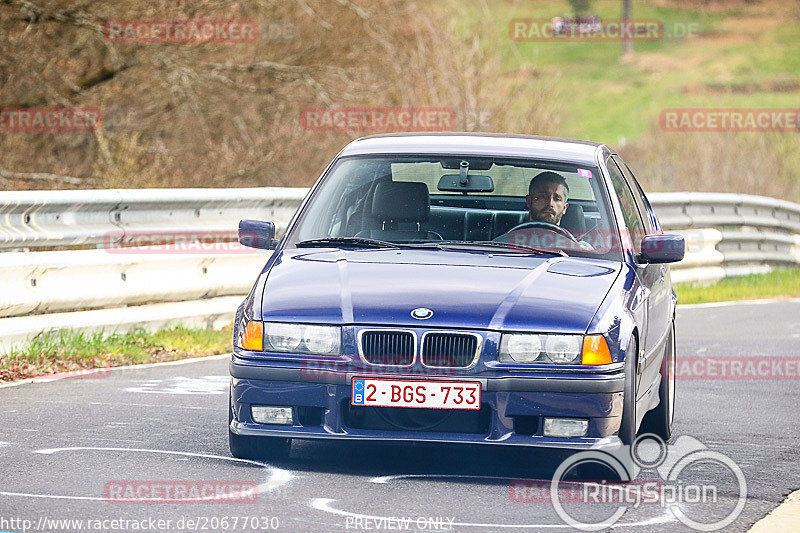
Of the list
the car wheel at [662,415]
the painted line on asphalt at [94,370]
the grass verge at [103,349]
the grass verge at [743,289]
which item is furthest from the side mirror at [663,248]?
the grass verge at [743,289]

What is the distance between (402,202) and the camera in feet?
26.4

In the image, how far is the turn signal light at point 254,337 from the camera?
6.73 m

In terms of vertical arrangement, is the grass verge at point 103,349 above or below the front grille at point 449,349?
below

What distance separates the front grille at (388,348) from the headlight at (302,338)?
123 millimetres

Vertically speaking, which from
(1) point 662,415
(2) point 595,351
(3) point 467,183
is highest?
(3) point 467,183

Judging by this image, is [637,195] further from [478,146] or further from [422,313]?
[422,313]

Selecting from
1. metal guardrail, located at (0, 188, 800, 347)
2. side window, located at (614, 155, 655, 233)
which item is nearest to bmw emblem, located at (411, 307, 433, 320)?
side window, located at (614, 155, 655, 233)

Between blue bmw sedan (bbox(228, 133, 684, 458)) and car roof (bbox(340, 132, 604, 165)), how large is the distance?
333mm

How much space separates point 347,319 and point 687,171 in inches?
1167

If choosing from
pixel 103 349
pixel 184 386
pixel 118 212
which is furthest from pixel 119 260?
pixel 184 386

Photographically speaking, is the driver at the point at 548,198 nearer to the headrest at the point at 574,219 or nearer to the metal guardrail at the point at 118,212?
the headrest at the point at 574,219

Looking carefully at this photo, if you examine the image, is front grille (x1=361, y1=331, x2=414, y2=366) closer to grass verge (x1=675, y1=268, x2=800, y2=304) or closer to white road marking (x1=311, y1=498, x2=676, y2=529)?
white road marking (x1=311, y1=498, x2=676, y2=529)

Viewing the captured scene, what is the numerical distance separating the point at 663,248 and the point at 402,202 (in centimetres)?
133

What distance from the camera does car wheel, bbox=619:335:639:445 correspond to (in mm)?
6707
